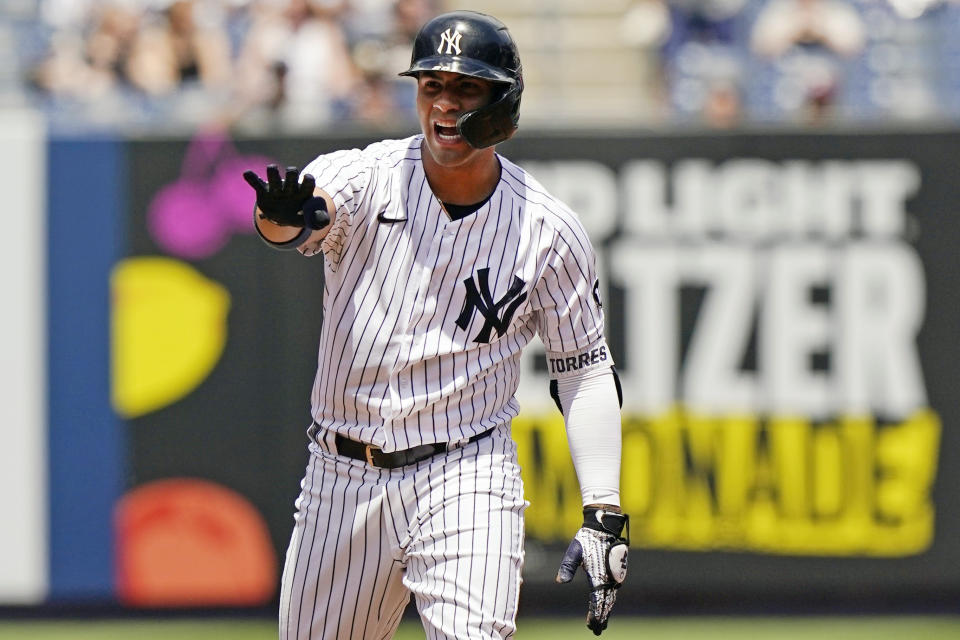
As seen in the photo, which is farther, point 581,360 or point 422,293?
point 581,360

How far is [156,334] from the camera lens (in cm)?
807

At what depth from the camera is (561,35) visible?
956 centimetres

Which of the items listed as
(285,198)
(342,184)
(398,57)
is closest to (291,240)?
(285,198)

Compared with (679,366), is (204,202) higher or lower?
higher

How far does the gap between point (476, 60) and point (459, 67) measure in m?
0.07

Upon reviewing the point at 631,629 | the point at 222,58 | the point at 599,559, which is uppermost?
the point at 222,58

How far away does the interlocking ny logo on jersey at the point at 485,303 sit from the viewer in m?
4.17

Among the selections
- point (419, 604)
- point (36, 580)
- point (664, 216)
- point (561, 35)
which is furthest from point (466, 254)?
point (561, 35)

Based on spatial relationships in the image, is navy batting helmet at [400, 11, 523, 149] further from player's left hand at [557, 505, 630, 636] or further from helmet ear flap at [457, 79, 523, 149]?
player's left hand at [557, 505, 630, 636]

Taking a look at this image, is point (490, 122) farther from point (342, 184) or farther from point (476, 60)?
point (342, 184)

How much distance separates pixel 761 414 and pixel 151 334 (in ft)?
10.4

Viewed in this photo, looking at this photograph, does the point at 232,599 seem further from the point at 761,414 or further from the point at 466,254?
the point at 466,254

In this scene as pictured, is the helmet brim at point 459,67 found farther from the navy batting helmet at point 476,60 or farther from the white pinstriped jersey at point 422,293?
the white pinstriped jersey at point 422,293

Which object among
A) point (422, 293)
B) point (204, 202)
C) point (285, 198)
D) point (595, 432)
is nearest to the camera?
point (285, 198)
